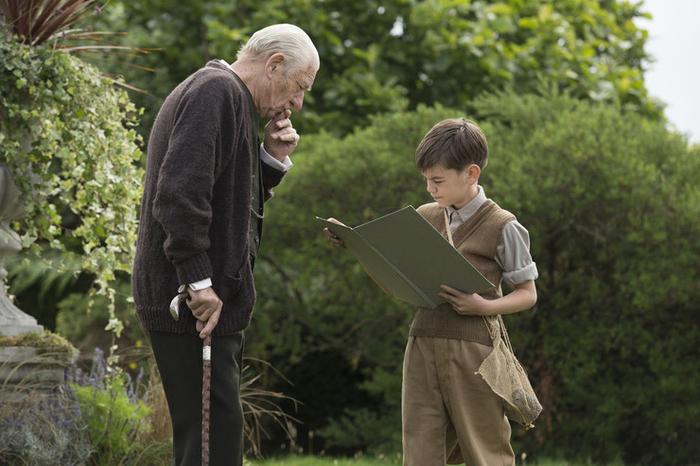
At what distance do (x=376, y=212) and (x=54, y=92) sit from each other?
318cm

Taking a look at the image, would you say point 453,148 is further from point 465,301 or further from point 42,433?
point 42,433

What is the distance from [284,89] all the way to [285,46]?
12cm

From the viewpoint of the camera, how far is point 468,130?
3840 mm

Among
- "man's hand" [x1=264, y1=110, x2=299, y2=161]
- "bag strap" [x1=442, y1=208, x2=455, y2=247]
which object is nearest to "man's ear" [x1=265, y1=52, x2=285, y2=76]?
"man's hand" [x1=264, y1=110, x2=299, y2=161]

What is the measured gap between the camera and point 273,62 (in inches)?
130

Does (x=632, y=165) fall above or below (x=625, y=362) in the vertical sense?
above

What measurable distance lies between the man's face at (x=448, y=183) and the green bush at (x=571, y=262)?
3537 millimetres

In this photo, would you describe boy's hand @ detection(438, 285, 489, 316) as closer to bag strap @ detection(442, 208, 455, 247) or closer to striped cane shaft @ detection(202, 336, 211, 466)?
bag strap @ detection(442, 208, 455, 247)

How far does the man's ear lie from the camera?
10.8 ft

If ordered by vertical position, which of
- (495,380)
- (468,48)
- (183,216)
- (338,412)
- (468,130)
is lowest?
(338,412)

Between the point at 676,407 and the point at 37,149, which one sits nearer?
the point at 37,149

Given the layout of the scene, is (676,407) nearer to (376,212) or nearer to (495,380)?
(376,212)

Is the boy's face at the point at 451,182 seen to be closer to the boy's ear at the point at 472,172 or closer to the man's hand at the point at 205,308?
the boy's ear at the point at 472,172

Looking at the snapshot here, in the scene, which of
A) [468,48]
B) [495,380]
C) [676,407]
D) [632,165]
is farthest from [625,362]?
[495,380]
